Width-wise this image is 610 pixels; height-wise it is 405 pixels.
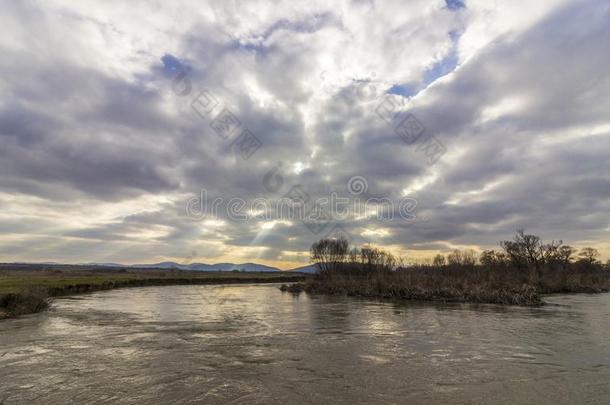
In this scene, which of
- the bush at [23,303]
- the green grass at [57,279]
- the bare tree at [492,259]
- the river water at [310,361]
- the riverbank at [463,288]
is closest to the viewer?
the river water at [310,361]

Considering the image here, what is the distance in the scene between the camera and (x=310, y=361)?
54.4ft

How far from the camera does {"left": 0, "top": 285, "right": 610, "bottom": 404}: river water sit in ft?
39.3

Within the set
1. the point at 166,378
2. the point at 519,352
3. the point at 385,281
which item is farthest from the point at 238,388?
the point at 385,281

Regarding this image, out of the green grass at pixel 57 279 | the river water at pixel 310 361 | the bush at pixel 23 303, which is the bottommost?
the river water at pixel 310 361

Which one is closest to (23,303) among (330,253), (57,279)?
(57,279)

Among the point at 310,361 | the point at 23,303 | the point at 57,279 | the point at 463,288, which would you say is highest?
the point at 57,279

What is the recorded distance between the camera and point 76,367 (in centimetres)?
1507

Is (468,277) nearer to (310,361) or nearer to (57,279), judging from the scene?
(310,361)

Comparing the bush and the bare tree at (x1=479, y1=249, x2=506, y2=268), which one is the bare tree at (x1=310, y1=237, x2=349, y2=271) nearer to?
the bare tree at (x1=479, y1=249, x2=506, y2=268)

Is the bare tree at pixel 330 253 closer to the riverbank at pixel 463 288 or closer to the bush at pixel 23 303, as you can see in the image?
the riverbank at pixel 463 288

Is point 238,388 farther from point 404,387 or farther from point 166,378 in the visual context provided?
point 404,387

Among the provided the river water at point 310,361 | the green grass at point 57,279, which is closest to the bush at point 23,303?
the river water at point 310,361

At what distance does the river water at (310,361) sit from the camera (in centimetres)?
1198

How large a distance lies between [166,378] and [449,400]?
983 cm
